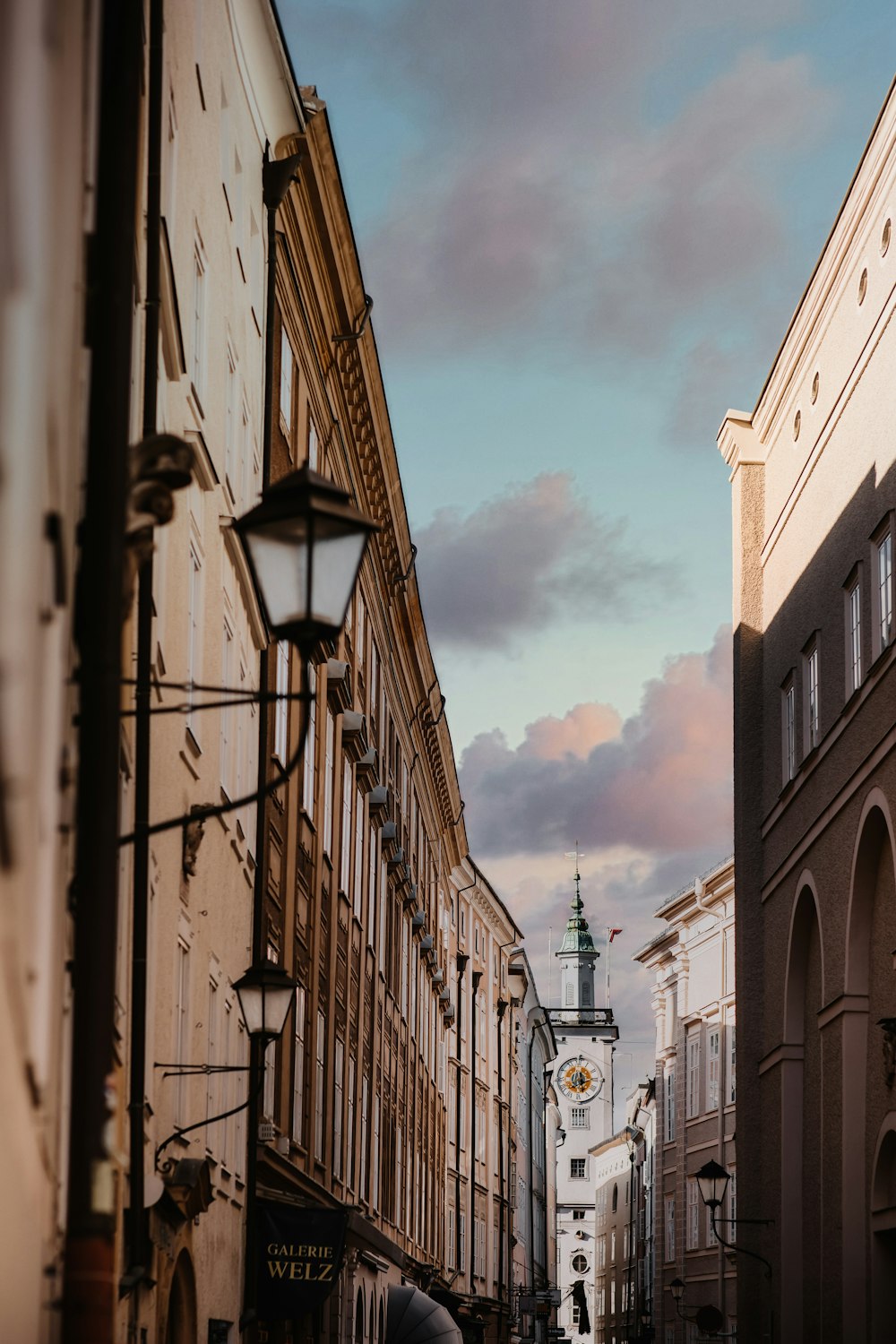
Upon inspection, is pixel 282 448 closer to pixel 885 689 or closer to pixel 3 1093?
pixel 885 689

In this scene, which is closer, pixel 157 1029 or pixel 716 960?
pixel 157 1029

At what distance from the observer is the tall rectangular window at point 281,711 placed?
21.3 metres

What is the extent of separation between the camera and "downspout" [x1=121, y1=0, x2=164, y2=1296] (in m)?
11.1

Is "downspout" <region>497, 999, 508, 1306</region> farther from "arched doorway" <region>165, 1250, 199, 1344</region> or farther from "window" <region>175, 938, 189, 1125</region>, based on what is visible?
"window" <region>175, 938, 189, 1125</region>

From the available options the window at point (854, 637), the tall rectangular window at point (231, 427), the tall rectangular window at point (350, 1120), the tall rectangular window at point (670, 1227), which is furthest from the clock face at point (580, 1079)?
the tall rectangular window at point (231, 427)

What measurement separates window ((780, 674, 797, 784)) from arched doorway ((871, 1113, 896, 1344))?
7353mm

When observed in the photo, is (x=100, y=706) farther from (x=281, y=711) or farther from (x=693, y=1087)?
(x=693, y=1087)

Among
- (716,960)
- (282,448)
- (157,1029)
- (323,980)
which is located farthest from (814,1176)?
(716,960)

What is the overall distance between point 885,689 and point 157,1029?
10.4 meters

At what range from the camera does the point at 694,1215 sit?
189 feet

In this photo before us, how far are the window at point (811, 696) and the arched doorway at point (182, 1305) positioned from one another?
13030 millimetres

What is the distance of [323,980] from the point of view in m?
26.2

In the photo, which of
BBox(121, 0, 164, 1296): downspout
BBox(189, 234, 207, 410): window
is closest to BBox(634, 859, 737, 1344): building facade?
BBox(189, 234, 207, 410): window

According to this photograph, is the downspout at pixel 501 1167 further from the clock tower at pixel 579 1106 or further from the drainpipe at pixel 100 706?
the clock tower at pixel 579 1106
